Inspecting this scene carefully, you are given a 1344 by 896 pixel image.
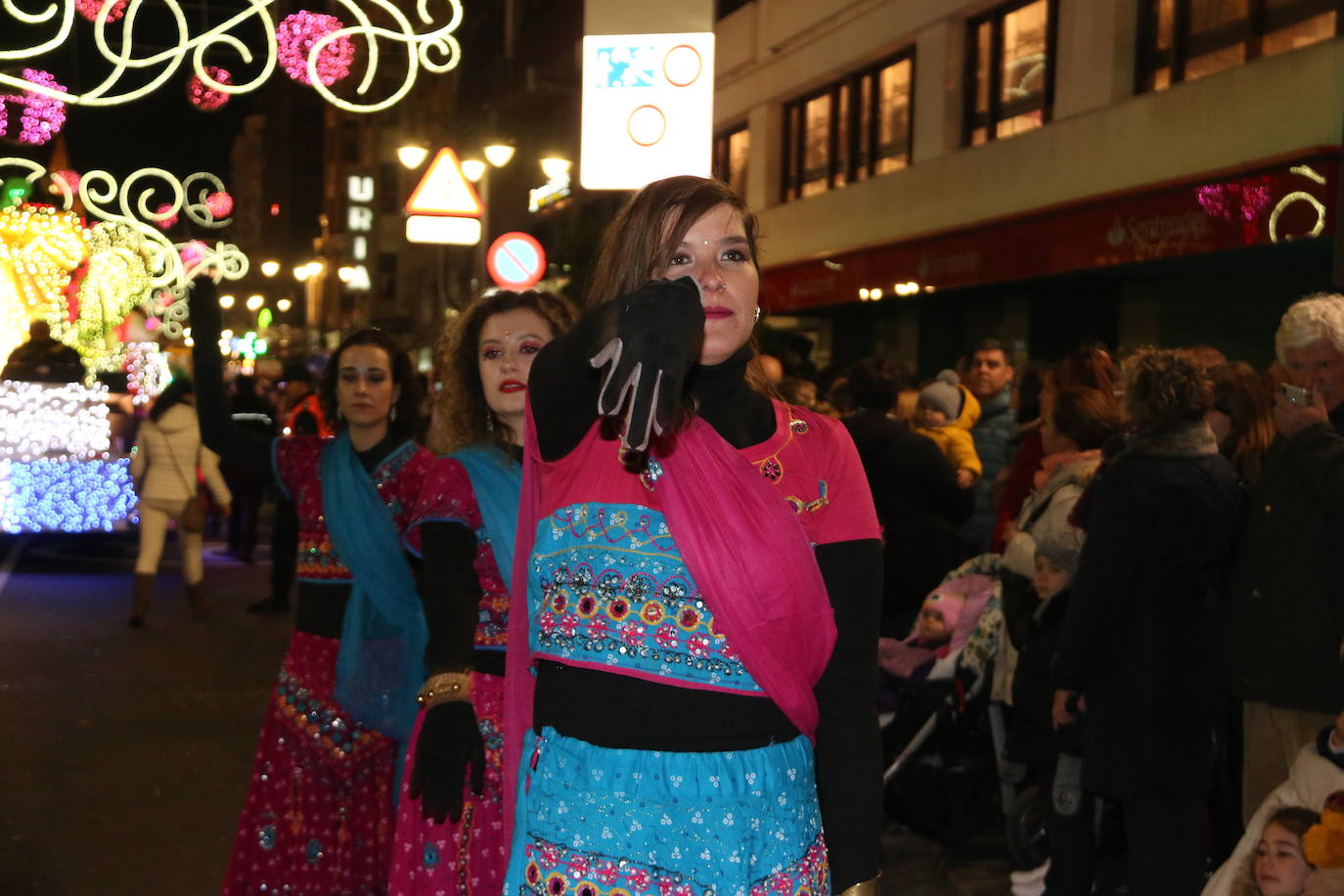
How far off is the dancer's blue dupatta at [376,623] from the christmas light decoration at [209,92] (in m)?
2.65

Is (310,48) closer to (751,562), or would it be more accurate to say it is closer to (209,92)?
(209,92)

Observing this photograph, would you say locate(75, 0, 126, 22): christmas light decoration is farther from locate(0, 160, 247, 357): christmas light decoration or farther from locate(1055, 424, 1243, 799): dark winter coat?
locate(1055, 424, 1243, 799): dark winter coat

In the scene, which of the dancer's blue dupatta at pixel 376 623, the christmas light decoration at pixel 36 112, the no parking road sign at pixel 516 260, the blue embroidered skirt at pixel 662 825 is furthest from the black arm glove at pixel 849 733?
the no parking road sign at pixel 516 260

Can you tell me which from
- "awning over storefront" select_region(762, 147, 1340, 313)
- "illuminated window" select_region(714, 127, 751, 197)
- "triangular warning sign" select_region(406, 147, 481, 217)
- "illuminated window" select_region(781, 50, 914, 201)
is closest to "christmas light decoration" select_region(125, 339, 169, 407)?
"illuminated window" select_region(714, 127, 751, 197)

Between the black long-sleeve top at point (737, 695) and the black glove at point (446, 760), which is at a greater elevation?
the black long-sleeve top at point (737, 695)

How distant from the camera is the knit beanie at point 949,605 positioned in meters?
6.84

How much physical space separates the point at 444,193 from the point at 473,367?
10.6 metres

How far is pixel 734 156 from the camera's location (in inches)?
1043

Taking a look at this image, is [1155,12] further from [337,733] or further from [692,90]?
[337,733]

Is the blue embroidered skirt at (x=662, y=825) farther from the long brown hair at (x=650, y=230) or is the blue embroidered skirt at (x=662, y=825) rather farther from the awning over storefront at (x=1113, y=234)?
the awning over storefront at (x=1113, y=234)

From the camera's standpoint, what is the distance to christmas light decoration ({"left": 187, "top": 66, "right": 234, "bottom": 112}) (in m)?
6.93

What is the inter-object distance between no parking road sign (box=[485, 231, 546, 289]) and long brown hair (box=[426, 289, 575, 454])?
851 cm

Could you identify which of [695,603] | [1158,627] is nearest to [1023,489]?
[1158,627]

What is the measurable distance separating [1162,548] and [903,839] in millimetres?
2455
